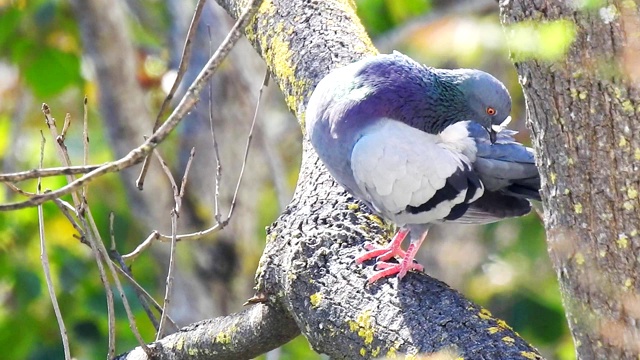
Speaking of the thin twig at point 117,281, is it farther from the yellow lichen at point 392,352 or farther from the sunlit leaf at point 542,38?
the sunlit leaf at point 542,38

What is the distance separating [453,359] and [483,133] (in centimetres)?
152

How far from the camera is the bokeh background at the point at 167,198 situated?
6602mm

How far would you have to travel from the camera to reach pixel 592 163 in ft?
6.66

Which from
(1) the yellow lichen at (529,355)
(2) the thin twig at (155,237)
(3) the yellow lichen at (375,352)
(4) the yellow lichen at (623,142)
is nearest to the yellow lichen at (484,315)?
(1) the yellow lichen at (529,355)

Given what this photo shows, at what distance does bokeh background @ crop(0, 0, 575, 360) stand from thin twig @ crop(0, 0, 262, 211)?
3313mm

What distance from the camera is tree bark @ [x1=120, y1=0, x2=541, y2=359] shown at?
2.60 m

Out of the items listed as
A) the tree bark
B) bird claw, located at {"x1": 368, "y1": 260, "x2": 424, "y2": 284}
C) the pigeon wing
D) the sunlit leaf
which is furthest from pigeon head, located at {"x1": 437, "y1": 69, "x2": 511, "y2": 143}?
the sunlit leaf

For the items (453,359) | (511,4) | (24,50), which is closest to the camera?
(511,4)

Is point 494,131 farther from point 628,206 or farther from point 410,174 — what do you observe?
point 628,206

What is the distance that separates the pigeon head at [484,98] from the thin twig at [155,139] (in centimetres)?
206

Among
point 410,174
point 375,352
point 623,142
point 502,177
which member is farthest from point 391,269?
point 623,142

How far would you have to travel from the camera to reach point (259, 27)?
431cm

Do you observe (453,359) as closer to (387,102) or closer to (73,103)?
(387,102)

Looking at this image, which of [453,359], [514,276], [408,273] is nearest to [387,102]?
[408,273]
